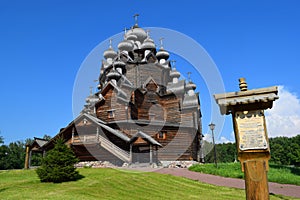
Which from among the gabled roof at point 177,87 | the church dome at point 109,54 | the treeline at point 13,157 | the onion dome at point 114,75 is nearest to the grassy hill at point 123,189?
the onion dome at point 114,75

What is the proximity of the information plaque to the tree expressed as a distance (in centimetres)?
1212

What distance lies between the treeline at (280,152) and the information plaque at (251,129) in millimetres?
54475

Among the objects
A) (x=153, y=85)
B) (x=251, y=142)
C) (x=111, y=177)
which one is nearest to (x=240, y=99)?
(x=251, y=142)

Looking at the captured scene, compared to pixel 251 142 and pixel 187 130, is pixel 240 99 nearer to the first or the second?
pixel 251 142

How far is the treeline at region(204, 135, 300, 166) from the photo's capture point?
6296 cm

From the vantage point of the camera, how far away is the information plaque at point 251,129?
488 centimetres

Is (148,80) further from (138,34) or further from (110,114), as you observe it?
(138,34)

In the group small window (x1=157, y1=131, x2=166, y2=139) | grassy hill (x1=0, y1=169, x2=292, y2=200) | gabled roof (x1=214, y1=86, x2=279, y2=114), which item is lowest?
grassy hill (x1=0, y1=169, x2=292, y2=200)

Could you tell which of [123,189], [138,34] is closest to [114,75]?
[138,34]

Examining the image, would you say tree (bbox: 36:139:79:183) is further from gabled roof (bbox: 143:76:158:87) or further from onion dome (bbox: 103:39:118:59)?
onion dome (bbox: 103:39:118:59)

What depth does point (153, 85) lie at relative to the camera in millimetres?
31688

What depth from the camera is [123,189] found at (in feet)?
40.8

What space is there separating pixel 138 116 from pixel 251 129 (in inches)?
907

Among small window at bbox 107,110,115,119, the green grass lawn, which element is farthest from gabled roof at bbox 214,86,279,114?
small window at bbox 107,110,115,119
